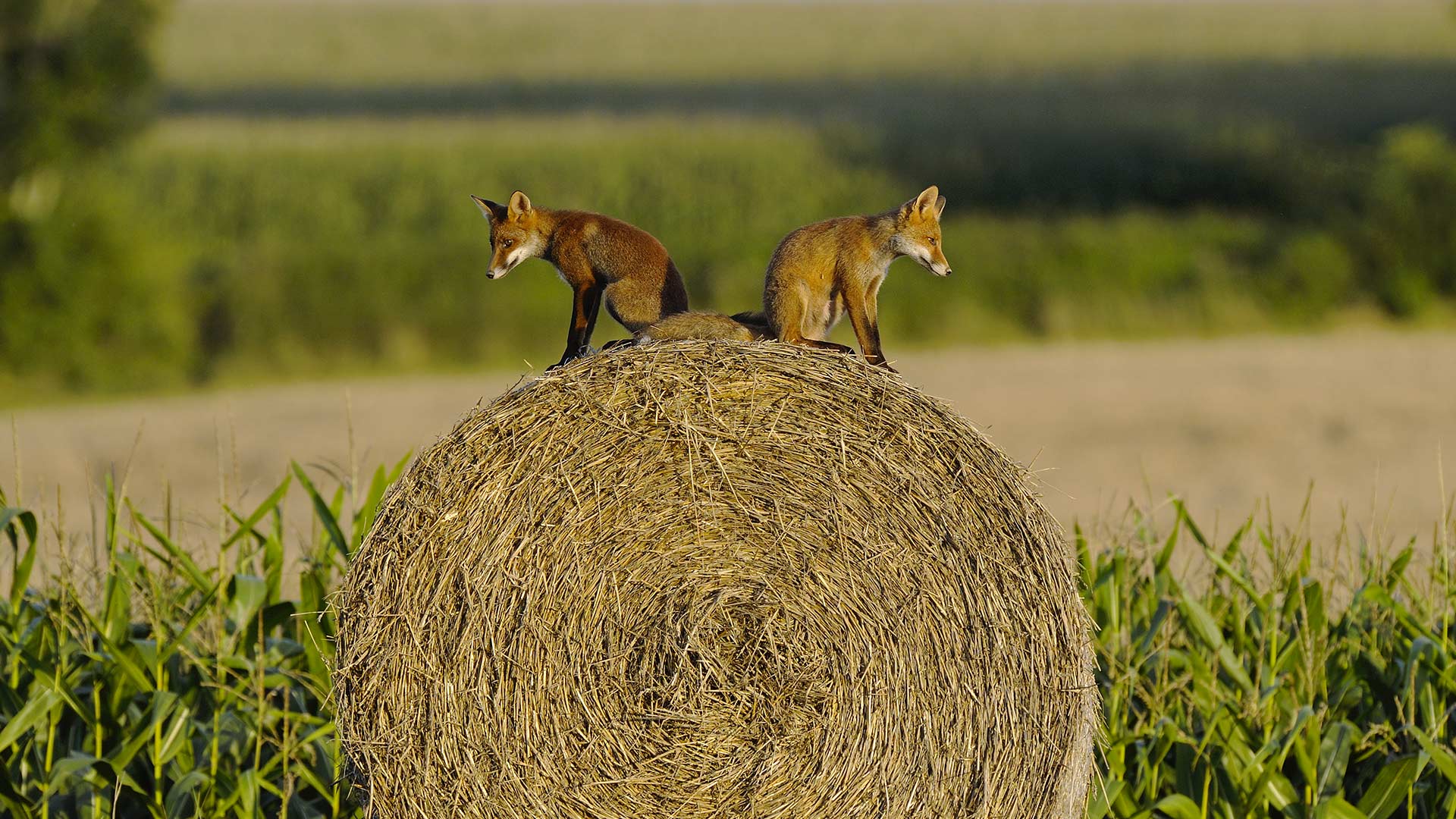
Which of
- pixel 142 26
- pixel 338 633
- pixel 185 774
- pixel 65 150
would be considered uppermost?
pixel 142 26

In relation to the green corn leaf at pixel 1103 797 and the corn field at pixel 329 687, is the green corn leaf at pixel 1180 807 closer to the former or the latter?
the corn field at pixel 329 687

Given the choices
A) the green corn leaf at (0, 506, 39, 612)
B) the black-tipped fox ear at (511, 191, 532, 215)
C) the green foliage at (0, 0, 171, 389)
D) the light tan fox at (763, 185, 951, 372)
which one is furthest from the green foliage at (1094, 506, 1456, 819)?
the green foliage at (0, 0, 171, 389)

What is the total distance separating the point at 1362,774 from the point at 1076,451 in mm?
10799

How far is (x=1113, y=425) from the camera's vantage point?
1762 centimetres

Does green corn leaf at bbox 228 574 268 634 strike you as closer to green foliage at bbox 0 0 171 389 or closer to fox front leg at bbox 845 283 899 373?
fox front leg at bbox 845 283 899 373

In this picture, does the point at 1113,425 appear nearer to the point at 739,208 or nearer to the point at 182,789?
the point at 182,789

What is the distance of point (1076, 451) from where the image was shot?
53.9 feet

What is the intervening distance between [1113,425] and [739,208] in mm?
14600

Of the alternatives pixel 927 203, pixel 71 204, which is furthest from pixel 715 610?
pixel 71 204

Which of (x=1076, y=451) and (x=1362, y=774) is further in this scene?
(x=1076, y=451)

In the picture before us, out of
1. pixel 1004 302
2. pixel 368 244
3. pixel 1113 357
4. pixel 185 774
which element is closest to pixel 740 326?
pixel 185 774

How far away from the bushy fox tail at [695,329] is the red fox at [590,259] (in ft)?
0.31

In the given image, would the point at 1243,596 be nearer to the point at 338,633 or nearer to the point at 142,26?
the point at 338,633

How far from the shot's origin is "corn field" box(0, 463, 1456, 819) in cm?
533
